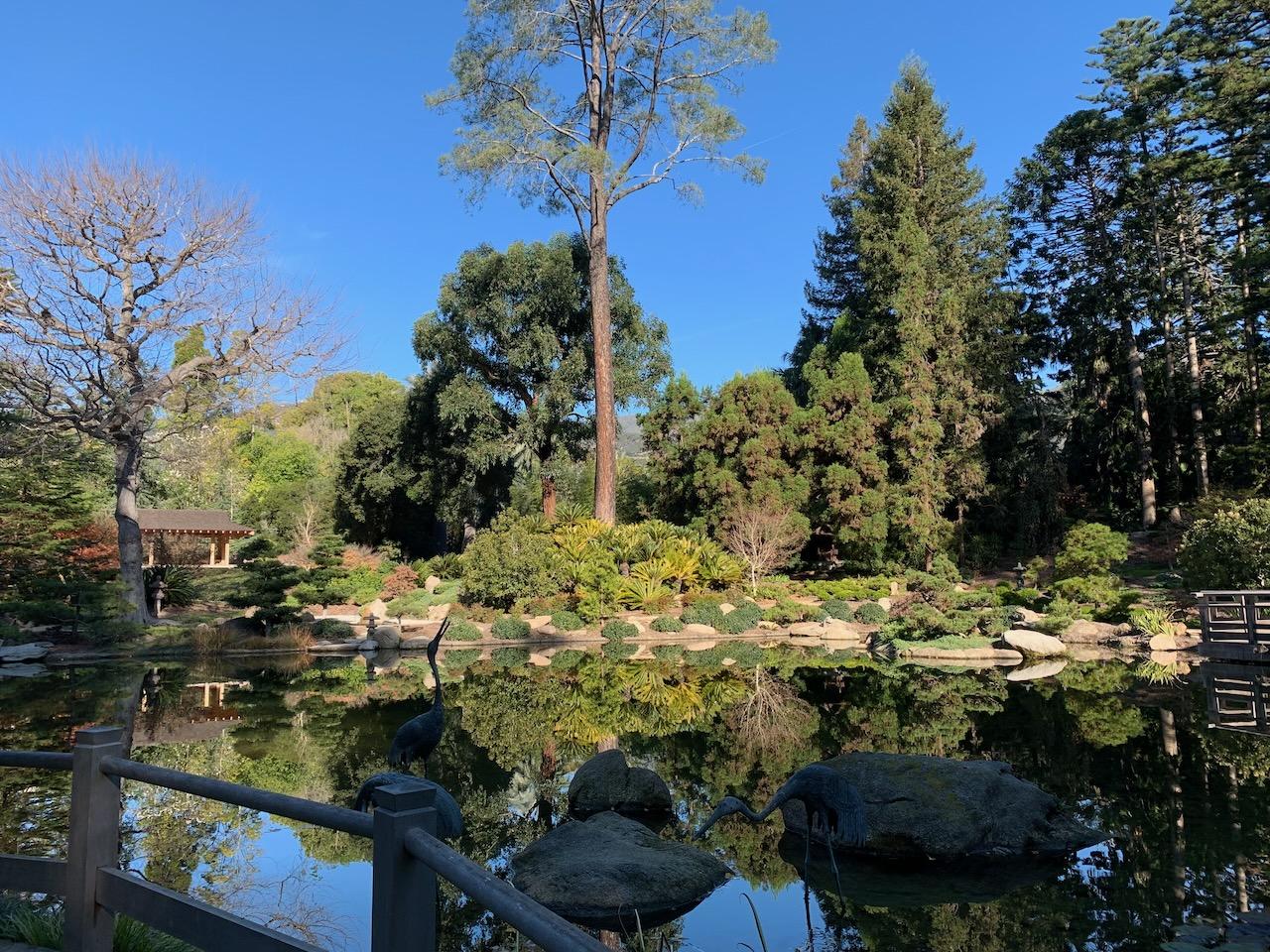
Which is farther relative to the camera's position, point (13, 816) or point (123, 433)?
point (123, 433)

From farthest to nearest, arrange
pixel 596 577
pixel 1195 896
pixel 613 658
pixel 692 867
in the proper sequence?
pixel 596 577 → pixel 613 658 → pixel 692 867 → pixel 1195 896

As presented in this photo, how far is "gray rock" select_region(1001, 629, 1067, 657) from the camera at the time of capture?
1265 centimetres

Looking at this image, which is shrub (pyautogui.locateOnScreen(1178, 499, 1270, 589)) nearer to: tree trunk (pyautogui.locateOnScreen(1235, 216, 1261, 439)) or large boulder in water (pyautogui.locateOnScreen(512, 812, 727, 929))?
tree trunk (pyautogui.locateOnScreen(1235, 216, 1261, 439))

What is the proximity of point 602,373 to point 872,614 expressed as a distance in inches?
293

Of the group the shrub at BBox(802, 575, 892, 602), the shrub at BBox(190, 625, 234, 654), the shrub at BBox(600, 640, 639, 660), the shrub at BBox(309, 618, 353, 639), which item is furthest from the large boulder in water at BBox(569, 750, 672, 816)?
the shrub at BBox(802, 575, 892, 602)

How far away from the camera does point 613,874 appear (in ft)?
13.3

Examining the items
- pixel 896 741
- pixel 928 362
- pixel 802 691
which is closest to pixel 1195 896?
pixel 896 741

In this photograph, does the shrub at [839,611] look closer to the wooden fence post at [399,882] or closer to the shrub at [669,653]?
the shrub at [669,653]

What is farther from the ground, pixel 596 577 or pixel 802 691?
pixel 596 577

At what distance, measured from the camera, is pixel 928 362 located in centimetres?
2056

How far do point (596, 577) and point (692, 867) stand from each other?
40.3 ft

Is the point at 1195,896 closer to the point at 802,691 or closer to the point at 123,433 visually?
the point at 802,691

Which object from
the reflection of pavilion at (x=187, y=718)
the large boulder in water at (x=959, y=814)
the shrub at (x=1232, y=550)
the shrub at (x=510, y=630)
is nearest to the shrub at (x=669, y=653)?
the shrub at (x=510, y=630)

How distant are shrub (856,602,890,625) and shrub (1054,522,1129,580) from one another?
3.20m
